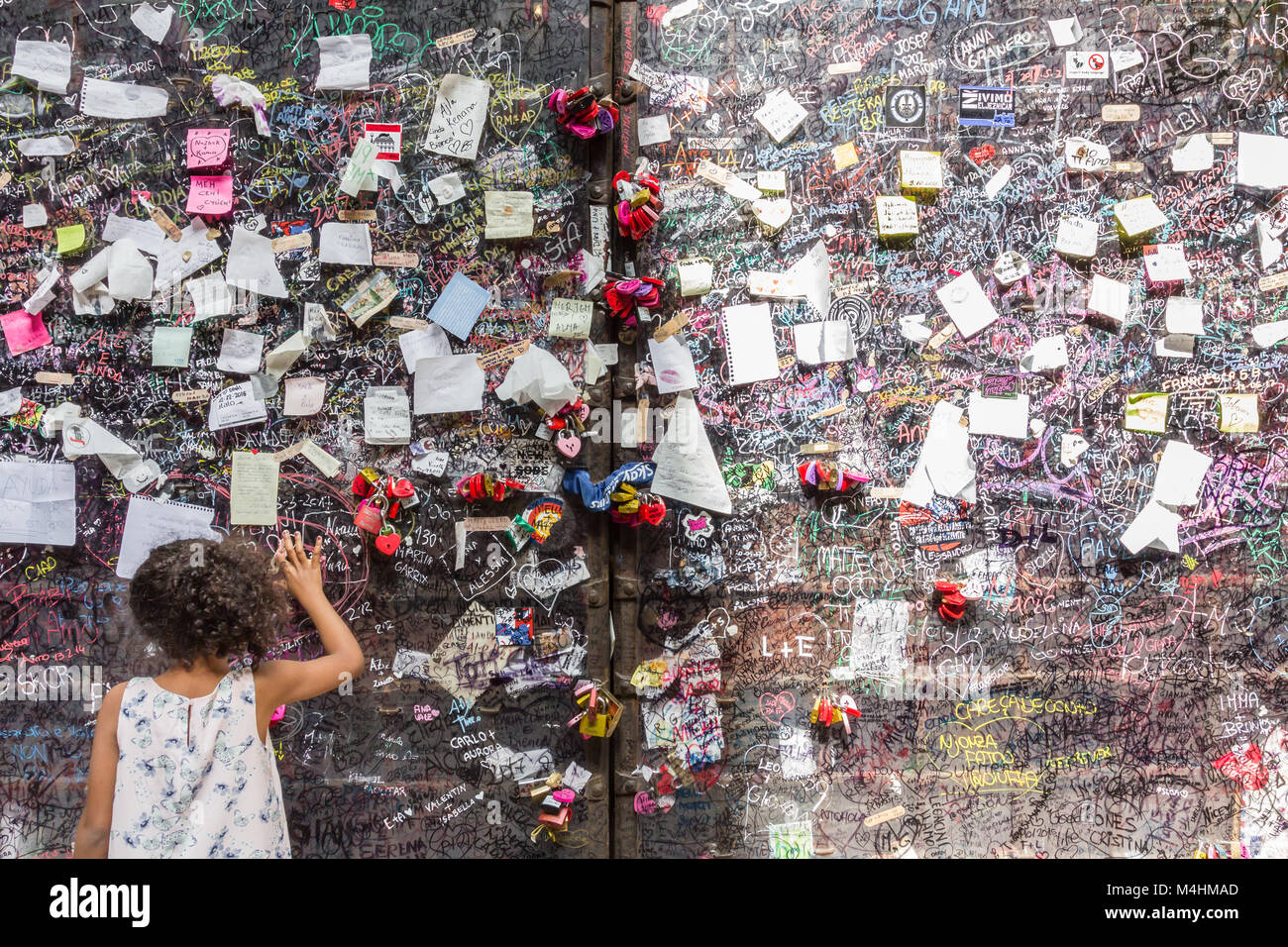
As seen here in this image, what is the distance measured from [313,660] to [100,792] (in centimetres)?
61

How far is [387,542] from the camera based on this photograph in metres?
2.54

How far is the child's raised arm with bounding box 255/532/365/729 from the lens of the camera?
2293 mm

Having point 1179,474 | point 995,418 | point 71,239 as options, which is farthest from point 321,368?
point 1179,474

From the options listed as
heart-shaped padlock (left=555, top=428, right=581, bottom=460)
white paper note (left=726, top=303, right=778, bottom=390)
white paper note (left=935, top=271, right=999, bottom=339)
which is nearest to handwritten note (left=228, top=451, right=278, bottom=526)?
heart-shaped padlock (left=555, top=428, right=581, bottom=460)

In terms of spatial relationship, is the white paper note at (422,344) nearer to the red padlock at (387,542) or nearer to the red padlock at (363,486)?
the red padlock at (363,486)

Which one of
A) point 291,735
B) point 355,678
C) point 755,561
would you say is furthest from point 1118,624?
point 291,735

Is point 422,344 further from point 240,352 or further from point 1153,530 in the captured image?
point 1153,530

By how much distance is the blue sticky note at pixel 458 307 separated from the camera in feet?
8.33

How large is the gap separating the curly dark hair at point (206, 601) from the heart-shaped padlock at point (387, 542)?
1.05ft

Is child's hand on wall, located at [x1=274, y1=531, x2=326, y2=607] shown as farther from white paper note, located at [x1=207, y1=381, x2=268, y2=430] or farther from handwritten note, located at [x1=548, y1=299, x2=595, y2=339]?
handwritten note, located at [x1=548, y1=299, x2=595, y2=339]

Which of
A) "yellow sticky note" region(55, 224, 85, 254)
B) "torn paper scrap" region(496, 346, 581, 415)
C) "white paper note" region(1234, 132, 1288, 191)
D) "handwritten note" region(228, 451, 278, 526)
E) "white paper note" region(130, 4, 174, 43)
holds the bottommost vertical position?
"handwritten note" region(228, 451, 278, 526)

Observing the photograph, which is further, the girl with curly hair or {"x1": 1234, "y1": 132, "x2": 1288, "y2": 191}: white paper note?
{"x1": 1234, "y1": 132, "x2": 1288, "y2": 191}: white paper note

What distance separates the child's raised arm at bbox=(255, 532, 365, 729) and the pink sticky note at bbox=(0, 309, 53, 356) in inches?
39.0

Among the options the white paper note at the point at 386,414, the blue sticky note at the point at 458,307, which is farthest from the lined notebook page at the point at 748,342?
the white paper note at the point at 386,414
